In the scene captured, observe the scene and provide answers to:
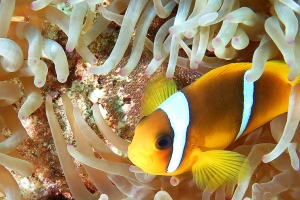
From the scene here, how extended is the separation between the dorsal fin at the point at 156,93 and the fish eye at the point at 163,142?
0.56 ft

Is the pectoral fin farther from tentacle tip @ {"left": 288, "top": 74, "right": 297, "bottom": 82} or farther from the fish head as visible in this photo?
tentacle tip @ {"left": 288, "top": 74, "right": 297, "bottom": 82}

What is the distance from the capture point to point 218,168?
1.05 m

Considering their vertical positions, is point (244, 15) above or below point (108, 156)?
above

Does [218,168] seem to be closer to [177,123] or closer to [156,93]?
[177,123]

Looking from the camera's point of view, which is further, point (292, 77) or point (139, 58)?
point (139, 58)

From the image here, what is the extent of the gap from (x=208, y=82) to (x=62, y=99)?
495 millimetres

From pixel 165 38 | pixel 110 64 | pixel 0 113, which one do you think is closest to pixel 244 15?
pixel 165 38

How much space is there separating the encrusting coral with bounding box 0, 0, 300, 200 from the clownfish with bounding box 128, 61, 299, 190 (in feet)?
0.15

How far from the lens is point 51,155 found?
1.37m

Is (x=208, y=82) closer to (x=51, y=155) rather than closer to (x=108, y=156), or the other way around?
(x=108, y=156)

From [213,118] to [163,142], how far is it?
165 mm

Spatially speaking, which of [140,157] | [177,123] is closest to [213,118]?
[177,123]

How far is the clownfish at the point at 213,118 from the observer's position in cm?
103

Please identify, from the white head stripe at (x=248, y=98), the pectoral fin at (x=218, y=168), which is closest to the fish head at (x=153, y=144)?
the pectoral fin at (x=218, y=168)
